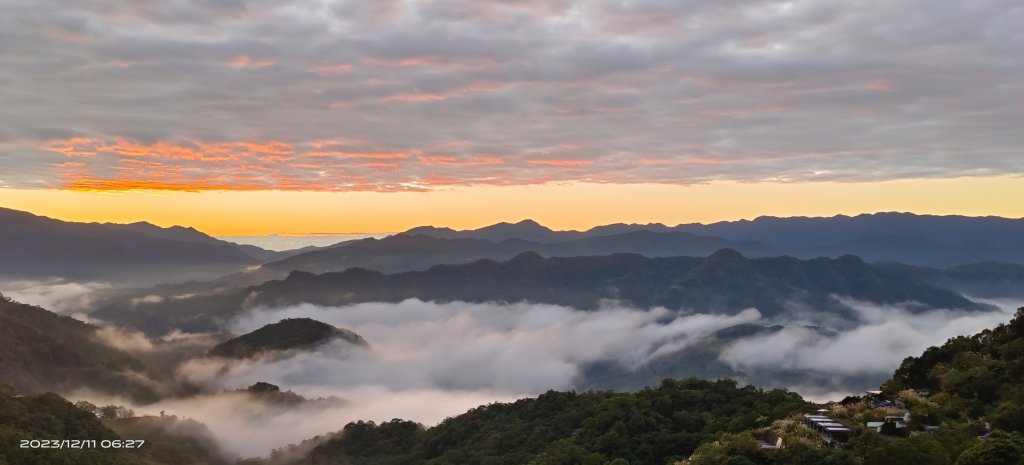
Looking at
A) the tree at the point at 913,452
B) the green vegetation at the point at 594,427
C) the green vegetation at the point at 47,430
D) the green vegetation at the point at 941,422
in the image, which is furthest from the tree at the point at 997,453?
the green vegetation at the point at 47,430

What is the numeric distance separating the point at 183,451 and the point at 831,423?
497 feet

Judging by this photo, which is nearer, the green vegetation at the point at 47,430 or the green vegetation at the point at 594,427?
the green vegetation at the point at 594,427

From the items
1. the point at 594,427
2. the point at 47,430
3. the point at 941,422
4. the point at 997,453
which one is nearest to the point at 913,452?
the point at 997,453

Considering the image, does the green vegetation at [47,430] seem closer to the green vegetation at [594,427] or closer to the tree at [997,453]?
the green vegetation at [594,427]

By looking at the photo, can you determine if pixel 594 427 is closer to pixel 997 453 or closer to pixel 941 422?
pixel 941 422

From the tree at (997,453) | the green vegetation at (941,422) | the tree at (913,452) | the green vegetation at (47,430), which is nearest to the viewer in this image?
the tree at (997,453)

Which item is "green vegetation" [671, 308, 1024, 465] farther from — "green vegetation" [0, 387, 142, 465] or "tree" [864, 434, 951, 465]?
"green vegetation" [0, 387, 142, 465]

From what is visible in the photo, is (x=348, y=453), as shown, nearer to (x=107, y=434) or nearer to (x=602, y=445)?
(x=107, y=434)

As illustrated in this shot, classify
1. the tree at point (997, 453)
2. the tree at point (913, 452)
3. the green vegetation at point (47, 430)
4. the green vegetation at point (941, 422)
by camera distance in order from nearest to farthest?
the tree at point (997, 453) → the tree at point (913, 452) → the green vegetation at point (941, 422) → the green vegetation at point (47, 430)

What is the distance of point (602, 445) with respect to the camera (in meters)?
84.8

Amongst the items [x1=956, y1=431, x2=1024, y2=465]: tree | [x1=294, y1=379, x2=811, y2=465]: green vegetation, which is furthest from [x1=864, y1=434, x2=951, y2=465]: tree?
[x1=294, y1=379, x2=811, y2=465]: green vegetation

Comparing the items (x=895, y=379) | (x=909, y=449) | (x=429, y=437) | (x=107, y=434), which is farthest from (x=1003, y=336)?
(x=107, y=434)

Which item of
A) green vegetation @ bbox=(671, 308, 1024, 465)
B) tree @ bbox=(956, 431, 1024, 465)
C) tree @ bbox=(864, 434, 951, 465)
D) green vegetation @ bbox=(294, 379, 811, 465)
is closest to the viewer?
tree @ bbox=(956, 431, 1024, 465)

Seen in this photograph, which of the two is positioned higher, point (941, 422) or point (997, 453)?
point (997, 453)
